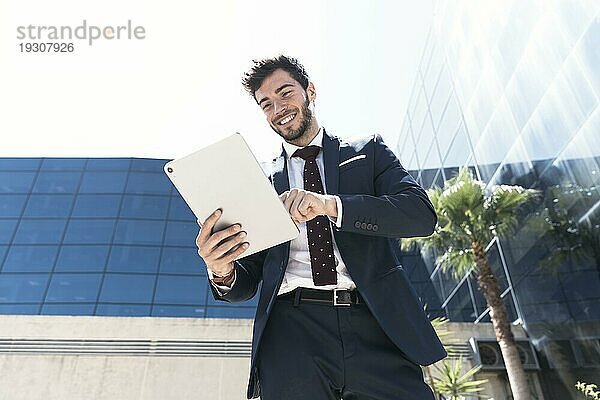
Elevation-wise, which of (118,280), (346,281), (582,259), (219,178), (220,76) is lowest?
(346,281)

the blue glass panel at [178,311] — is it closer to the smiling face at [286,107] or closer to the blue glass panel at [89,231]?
the blue glass panel at [89,231]

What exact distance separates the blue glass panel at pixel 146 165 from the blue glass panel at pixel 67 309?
7.24 m

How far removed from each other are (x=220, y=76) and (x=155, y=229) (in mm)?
14225

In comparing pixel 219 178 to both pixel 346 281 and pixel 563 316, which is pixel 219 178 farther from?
pixel 563 316

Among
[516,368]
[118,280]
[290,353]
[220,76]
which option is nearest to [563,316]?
[516,368]

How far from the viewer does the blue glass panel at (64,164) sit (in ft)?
71.5

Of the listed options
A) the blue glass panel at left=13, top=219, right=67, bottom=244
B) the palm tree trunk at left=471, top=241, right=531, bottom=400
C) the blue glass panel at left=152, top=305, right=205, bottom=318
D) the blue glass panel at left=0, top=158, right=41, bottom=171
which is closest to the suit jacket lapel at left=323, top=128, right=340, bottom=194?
the palm tree trunk at left=471, top=241, right=531, bottom=400

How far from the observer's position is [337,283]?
1560mm

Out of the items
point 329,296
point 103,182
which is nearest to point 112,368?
point 329,296

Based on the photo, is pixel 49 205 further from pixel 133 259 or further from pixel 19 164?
pixel 133 259

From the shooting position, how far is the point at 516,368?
8.52m

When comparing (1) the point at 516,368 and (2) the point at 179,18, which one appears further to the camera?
(1) the point at 516,368

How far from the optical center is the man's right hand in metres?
1.39

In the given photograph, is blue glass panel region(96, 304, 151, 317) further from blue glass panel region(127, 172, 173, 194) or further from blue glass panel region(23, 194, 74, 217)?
blue glass panel region(127, 172, 173, 194)
